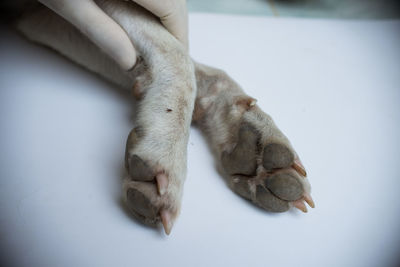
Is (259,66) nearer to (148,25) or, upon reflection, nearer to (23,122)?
(148,25)

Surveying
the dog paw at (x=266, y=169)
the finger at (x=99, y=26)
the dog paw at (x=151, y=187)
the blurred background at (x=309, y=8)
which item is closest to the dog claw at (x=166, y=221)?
the dog paw at (x=151, y=187)

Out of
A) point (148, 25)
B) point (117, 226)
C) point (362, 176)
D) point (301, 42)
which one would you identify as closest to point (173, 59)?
point (148, 25)

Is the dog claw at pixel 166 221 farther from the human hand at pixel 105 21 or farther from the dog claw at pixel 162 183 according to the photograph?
the human hand at pixel 105 21

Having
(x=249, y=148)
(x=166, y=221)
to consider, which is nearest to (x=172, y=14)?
(x=249, y=148)

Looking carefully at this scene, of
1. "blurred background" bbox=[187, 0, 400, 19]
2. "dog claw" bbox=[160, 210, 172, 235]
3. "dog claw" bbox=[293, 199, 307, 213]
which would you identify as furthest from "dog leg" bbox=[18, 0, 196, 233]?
"blurred background" bbox=[187, 0, 400, 19]

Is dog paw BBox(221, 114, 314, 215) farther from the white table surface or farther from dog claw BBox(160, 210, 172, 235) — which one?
dog claw BBox(160, 210, 172, 235)

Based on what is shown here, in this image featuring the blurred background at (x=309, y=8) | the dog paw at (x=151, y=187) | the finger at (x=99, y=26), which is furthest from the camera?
the blurred background at (x=309, y=8)
